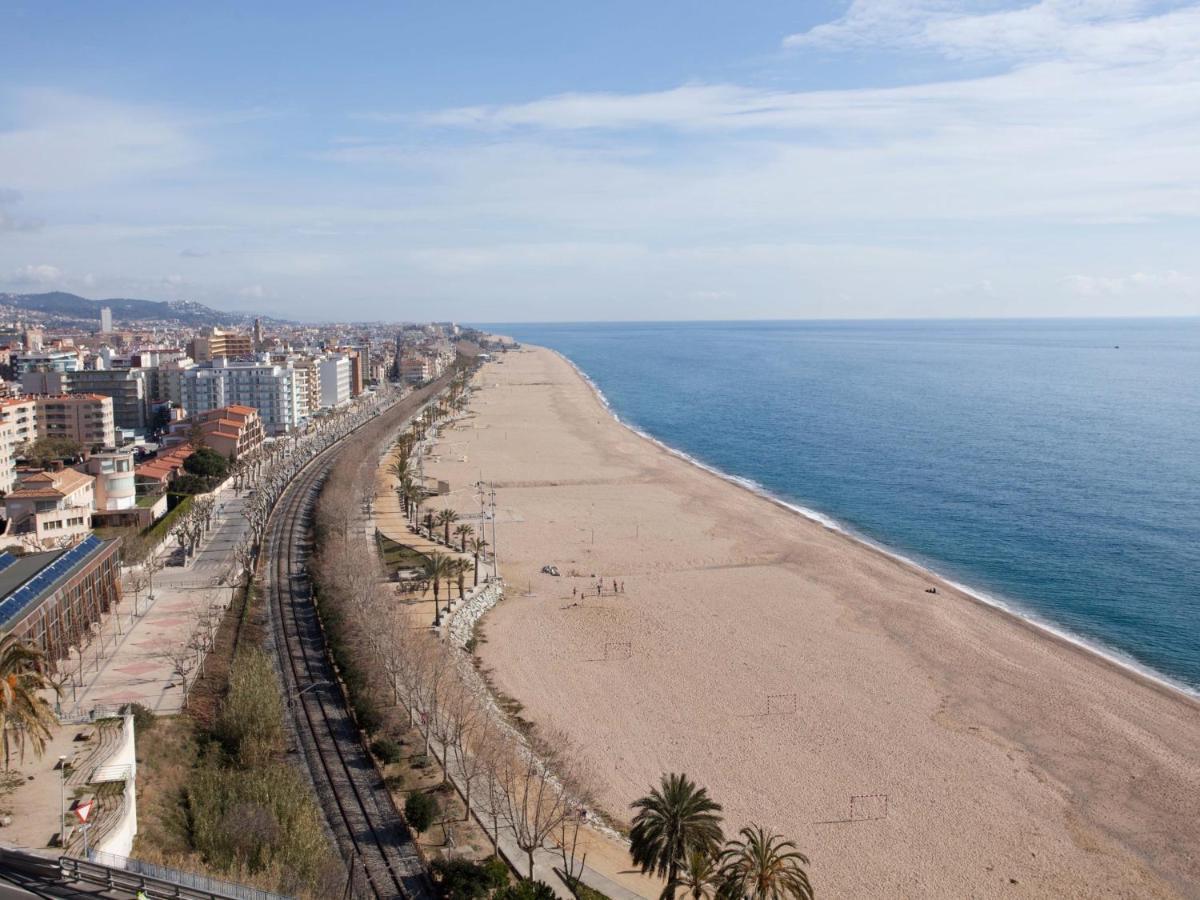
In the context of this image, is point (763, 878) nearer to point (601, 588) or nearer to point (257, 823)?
point (257, 823)

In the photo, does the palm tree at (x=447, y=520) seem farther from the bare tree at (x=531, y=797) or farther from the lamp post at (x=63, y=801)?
the lamp post at (x=63, y=801)

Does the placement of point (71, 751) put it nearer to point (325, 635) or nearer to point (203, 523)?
point (325, 635)

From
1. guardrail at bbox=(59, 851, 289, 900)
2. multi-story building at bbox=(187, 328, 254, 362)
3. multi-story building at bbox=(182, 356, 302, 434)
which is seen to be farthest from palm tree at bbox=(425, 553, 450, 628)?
multi-story building at bbox=(187, 328, 254, 362)

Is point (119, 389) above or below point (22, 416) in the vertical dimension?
above

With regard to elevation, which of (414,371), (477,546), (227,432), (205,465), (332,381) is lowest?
(477,546)

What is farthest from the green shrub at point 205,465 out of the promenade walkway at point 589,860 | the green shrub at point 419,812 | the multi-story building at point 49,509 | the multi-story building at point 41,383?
the green shrub at point 419,812

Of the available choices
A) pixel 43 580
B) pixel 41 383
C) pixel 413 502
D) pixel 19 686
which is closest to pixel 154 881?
pixel 19 686
